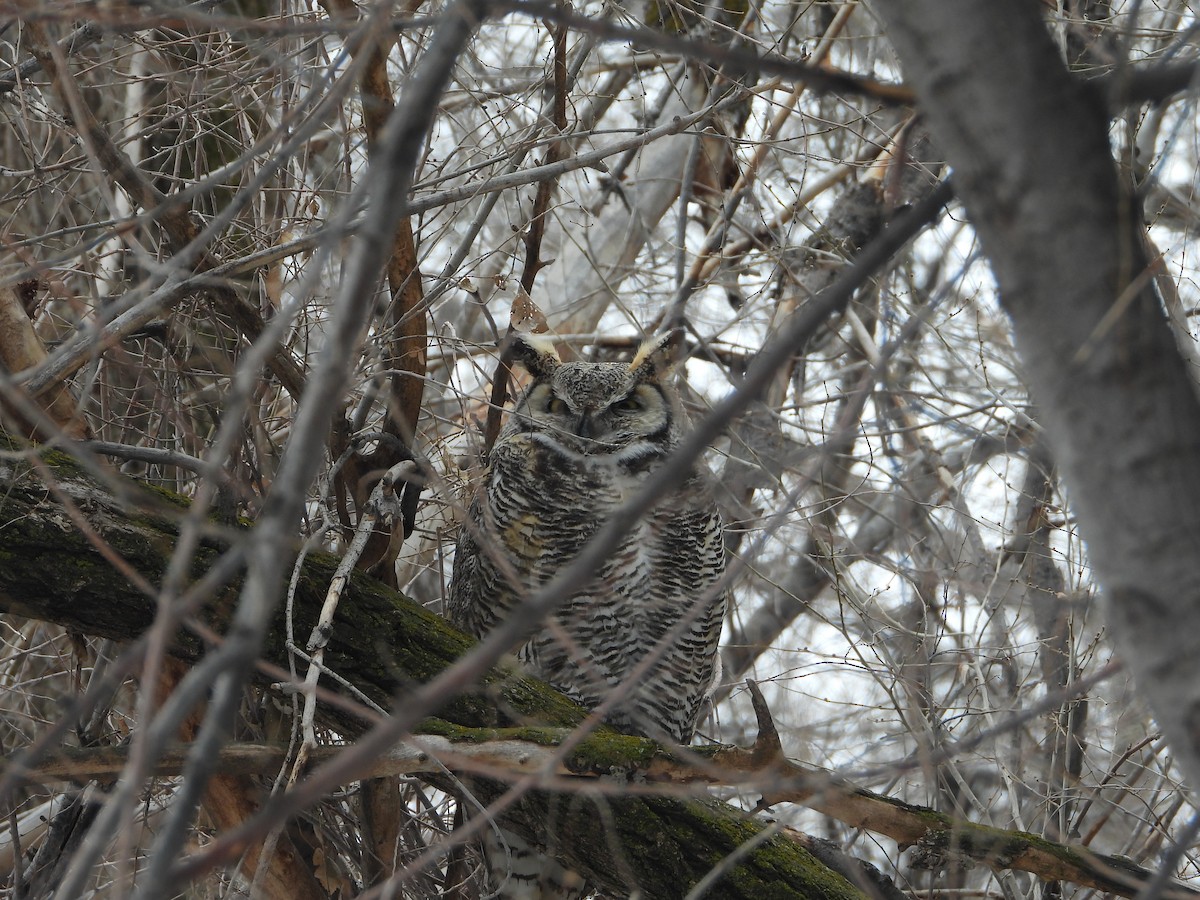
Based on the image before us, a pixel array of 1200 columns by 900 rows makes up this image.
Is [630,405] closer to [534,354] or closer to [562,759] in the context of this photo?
[534,354]

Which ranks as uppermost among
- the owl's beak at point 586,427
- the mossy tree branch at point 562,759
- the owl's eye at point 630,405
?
the owl's eye at point 630,405

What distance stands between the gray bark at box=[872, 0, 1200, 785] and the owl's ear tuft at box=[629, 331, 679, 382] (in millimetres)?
2564

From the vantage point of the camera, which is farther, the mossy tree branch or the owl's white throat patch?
the owl's white throat patch

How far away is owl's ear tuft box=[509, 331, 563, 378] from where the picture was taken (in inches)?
136

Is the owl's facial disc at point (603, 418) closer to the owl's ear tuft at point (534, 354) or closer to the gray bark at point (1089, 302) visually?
the owl's ear tuft at point (534, 354)

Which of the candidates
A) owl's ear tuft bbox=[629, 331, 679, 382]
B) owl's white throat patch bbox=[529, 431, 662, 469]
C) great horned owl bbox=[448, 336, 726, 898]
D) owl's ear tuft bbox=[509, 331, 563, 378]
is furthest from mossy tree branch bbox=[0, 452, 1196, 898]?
owl's ear tuft bbox=[629, 331, 679, 382]

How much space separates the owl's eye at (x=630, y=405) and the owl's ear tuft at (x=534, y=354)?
0.76 feet

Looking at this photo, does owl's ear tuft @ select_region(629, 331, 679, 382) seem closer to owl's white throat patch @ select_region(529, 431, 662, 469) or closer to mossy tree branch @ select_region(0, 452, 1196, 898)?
owl's white throat patch @ select_region(529, 431, 662, 469)

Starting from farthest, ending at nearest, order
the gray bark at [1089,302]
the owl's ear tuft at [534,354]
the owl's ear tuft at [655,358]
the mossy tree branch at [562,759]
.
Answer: the owl's ear tuft at [655,358] < the owl's ear tuft at [534,354] < the mossy tree branch at [562,759] < the gray bark at [1089,302]

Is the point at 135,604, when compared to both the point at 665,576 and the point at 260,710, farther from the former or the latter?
the point at 665,576

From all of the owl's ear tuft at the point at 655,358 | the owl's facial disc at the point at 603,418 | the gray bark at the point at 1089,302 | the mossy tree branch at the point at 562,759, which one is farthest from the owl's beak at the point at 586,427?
the gray bark at the point at 1089,302

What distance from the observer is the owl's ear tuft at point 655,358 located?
11.7ft

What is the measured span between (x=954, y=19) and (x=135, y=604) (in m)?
1.93

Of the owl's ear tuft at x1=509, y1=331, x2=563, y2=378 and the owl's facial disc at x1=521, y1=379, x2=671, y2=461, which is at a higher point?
the owl's ear tuft at x1=509, y1=331, x2=563, y2=378
